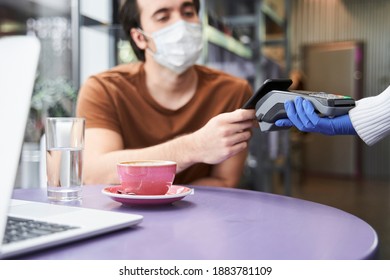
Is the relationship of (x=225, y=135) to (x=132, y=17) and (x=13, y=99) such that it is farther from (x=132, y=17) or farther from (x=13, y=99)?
(x=132, y=17)

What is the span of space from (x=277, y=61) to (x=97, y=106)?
362cm

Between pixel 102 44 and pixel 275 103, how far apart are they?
148 cm

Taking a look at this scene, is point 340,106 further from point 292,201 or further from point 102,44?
point 102,44

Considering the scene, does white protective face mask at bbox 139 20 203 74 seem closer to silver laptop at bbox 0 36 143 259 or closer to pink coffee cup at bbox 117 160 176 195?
pink coffee cup at bbox 117 160 176 195

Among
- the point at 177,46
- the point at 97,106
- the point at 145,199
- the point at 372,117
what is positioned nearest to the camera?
the point at 145,199

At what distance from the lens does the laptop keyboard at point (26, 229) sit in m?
0.49

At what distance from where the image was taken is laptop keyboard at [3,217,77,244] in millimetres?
493

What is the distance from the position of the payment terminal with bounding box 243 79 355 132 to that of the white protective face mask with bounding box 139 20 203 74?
646mm

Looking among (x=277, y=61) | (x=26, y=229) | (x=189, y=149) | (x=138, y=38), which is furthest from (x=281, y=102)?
(x=277, y=61)

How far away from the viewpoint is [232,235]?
0.56m

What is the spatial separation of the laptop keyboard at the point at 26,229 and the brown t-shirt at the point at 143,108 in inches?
30.8

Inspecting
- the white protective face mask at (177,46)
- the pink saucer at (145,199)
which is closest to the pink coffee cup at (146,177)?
the pink saucer at (145,199)

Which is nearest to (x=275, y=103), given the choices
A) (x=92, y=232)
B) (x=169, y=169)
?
(x=169, y=169)

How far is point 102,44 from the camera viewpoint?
7.17ft
